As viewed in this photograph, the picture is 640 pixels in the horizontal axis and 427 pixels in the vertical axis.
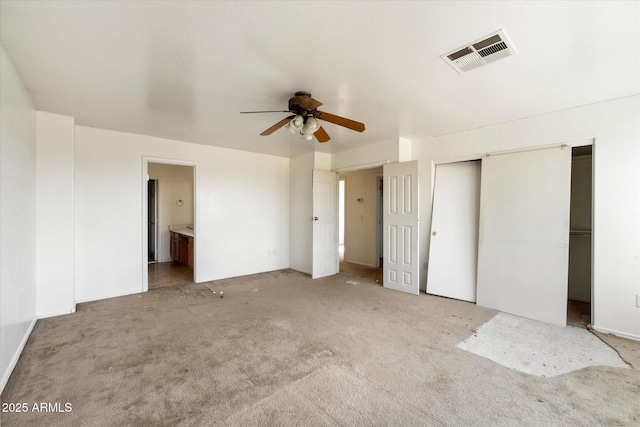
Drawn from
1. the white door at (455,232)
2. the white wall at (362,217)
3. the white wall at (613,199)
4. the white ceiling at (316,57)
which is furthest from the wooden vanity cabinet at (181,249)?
the white wall at (613,199)

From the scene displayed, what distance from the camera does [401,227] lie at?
14.5 ft

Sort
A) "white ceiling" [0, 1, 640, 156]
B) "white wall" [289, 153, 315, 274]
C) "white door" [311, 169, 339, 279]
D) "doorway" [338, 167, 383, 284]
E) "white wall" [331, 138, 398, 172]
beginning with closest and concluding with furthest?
"white ceiling" [0, 1, 640, 156] → "white wall" [331, 138, 398, 172] → "white door" [311, 169, 339, 279] → "white wall" [289, 153, 315, 274] → "doorway" [338, 167, 383, 284]

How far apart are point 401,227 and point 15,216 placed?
4426 mm

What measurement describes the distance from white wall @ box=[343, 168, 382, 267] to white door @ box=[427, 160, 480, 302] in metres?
2.06

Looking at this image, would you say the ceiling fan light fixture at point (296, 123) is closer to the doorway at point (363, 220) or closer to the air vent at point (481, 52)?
the air vent at point (481, 52)

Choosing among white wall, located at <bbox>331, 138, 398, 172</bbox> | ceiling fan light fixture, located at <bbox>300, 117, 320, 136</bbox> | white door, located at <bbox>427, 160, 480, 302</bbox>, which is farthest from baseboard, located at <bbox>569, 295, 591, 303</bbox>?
ceiling fan light fixture, located at <bbox>300, 117, 320, 136</bbox>

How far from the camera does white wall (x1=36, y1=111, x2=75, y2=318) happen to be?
3.22 meters

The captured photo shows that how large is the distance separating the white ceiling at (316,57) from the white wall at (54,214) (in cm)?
37

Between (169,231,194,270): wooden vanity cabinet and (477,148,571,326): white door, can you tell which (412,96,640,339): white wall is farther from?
(169,231,194,270): wooden vanity cabinet

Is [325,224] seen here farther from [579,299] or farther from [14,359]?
[14,359]

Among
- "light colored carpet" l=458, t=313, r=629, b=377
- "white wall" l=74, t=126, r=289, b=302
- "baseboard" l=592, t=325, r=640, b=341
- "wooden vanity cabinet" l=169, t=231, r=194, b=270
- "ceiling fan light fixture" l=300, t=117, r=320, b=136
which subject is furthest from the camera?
"wooden vanity cabinet" l=169, t=231, r=194, b=270

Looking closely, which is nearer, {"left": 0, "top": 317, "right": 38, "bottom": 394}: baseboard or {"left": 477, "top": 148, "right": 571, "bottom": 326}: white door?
{"left": 0, "top": 317, "right": 38, "bottom": 394}: baseboard

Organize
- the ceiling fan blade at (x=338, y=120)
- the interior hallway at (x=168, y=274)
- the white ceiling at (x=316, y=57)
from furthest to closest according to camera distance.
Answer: the interior hallway at (x=168, y=274), the ceiling fan blade at (x=338, y=120), the white ceiling at (x=316, y=57)

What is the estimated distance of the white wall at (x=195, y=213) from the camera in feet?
12.6
